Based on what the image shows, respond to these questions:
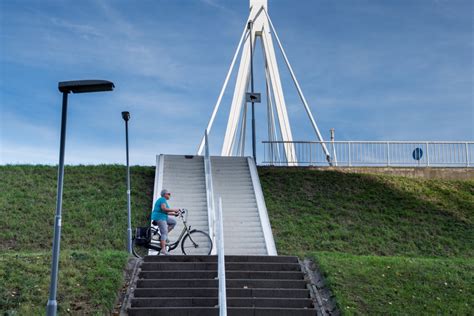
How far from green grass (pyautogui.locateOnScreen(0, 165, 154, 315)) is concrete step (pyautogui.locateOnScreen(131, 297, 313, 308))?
0.64 m

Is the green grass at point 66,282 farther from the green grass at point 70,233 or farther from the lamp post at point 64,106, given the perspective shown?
the lamp post at point 64,106

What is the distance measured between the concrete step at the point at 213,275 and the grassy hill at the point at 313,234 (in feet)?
1.93

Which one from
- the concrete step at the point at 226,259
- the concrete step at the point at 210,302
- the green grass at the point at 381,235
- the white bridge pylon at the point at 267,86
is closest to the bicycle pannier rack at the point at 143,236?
the concrete step at the point at 226,259

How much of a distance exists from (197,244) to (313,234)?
4.00 meters

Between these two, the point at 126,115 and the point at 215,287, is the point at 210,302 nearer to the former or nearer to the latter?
the point at 215,287

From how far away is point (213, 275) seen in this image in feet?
38.6

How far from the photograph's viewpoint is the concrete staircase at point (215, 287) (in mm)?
10328

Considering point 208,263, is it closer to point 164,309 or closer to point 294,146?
point 164,309

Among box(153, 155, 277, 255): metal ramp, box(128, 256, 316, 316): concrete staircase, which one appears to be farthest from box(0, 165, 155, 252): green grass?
box(128, 256, 316, 316): concrete staircase

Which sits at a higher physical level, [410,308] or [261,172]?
[261,172]

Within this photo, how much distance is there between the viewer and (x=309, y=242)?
1619 centimetres

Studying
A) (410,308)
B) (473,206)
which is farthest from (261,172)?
(410,308)

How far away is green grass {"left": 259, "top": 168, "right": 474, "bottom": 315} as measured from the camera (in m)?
11.2

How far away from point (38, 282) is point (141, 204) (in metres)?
7.81
